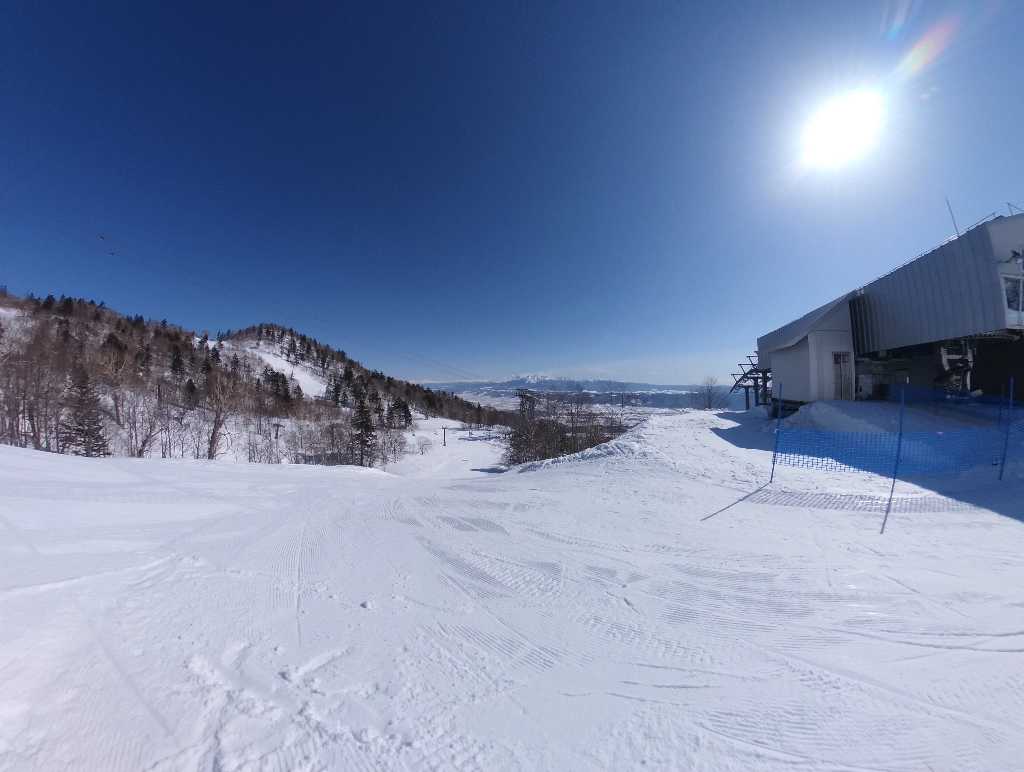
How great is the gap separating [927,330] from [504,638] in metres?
21.0

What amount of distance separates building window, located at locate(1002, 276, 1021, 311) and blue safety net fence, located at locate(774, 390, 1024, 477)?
359 centimetres

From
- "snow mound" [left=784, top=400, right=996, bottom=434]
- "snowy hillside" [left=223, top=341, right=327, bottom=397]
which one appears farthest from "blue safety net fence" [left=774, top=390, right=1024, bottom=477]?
"snowy hillside" [left=223, top=341, right=327, bottom=397]

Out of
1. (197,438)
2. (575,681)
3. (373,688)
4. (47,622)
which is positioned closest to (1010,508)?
(575,681)

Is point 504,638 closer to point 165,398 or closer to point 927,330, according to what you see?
point 927,330

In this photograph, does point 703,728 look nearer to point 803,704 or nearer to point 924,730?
point 803,704

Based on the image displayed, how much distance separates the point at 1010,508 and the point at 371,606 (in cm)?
1121

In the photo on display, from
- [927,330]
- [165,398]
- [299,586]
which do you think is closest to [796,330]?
[927,330]

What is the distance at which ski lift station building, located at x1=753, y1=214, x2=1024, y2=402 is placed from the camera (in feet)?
40.3

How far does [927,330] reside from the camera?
47.5ft

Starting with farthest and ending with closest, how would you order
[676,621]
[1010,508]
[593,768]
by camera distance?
[1010,508] → [676,621] → [593,768]

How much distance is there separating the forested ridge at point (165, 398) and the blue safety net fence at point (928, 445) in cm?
3037

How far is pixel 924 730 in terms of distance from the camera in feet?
7.60

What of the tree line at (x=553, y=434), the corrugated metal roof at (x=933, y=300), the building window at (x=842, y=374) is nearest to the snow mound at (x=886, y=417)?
the building window at (x=842, y=374)

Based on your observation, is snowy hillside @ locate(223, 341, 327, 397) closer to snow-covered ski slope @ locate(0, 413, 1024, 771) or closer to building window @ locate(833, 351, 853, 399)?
snow-covered ski slope @ locate(0, 413, 1024, 771)
